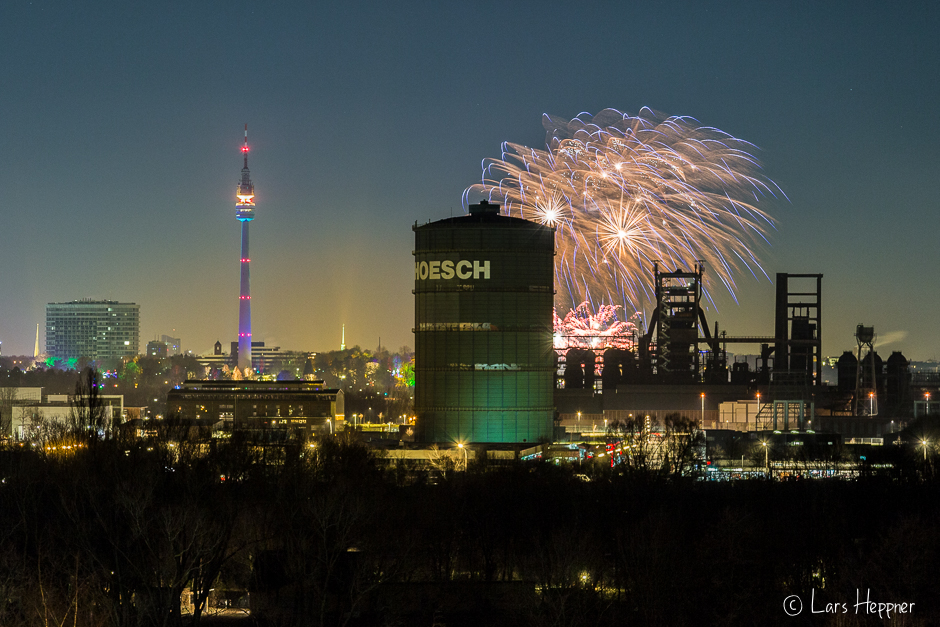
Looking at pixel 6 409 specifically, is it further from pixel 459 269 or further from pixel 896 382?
pixel 896 382

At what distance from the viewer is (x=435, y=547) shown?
52969 millimetres

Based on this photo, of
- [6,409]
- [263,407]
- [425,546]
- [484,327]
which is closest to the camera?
[425,546]

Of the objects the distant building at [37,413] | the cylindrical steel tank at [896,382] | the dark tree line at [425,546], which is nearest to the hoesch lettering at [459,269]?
the dark tree line at [425,546]

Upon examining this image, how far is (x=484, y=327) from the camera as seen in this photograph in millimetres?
83250

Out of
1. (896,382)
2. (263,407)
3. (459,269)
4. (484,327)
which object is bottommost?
(263,407)

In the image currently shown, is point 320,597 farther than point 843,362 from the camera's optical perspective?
No

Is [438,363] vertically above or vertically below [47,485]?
above

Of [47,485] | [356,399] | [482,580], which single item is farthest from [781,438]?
[356,399]

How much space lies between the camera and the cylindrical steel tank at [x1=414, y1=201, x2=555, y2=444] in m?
82.6

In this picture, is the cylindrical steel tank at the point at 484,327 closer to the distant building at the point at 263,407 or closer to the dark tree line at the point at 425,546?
the dark tree line at the point at 425,546

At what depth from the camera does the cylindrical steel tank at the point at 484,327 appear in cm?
8256

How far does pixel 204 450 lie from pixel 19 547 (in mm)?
24802

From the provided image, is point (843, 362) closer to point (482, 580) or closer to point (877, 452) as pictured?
point (877, 452)

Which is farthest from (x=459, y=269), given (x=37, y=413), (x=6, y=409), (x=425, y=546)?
(x=6, y=409)
